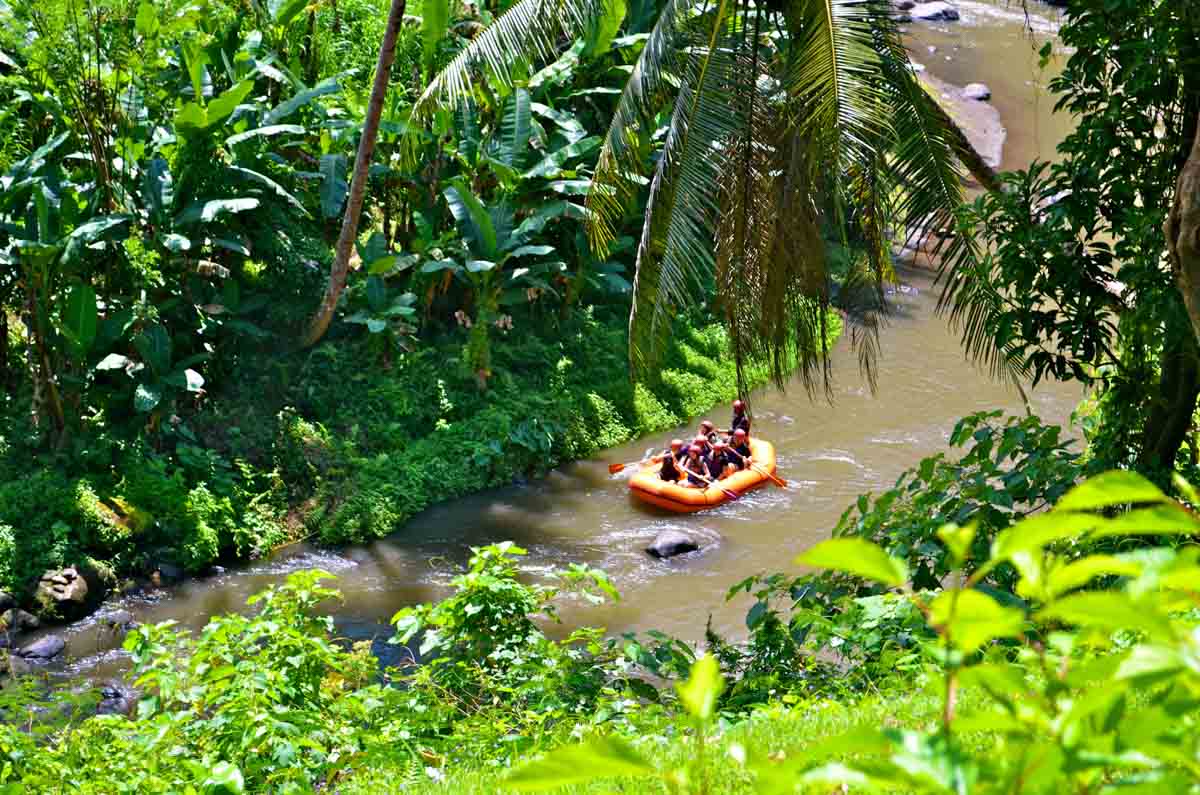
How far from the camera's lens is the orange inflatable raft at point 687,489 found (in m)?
13.1

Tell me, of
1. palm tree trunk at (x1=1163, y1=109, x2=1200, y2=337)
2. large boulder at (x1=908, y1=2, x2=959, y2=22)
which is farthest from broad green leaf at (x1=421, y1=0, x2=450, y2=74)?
large boulder at (x1=908, y1=2, x2=959, y2=22)

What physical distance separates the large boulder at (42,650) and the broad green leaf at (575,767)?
9.77 m

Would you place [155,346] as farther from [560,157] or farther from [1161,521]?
[1161,521]

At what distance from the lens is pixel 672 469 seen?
13.4 m

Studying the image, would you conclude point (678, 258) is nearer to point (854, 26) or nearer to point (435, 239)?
point (854, 26)

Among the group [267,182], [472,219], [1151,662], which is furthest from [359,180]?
[1151,662]

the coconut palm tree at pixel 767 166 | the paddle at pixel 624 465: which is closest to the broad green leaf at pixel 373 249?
the paddle at pixel 624 465

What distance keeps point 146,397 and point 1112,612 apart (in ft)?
37.2

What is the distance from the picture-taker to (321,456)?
12.9 m

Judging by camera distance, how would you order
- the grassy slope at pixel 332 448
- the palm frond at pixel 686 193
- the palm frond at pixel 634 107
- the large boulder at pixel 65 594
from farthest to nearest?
the grassy slope at pixel 332 448, the large boulder at pixel 65 594, the palm frond at pixel 634 107, the palm frond at pixel 686 193

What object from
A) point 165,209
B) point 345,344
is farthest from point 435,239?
point 165,209

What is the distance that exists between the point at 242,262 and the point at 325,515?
3339 mm

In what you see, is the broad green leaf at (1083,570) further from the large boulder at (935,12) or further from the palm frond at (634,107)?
the large boulder at (935,12)

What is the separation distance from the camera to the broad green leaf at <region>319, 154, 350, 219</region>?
43.7ft
